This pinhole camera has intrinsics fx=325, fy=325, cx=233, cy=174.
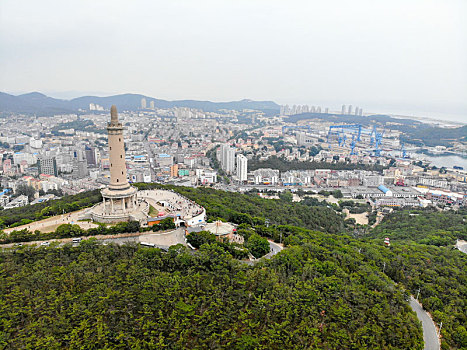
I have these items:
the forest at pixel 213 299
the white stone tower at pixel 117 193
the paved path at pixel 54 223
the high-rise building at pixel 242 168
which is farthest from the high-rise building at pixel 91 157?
the forest at pixel 213 299

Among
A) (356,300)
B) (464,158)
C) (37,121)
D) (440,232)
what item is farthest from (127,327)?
(37,121)

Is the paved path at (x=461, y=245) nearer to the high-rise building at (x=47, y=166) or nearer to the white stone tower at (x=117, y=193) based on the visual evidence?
the white stone tower at (x=117, y=193)

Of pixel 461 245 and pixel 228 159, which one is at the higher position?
pixel 461 245

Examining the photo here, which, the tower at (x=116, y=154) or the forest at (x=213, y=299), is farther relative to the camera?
the tower at (x=116, y=154)

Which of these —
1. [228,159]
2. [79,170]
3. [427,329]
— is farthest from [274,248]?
[79,170]

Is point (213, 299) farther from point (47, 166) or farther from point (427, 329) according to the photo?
point (47, 166)

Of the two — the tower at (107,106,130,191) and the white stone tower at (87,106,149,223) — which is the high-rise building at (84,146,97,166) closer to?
the white stone tower at (87,106,149,223)

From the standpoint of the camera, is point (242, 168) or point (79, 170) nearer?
point (242, 168)
